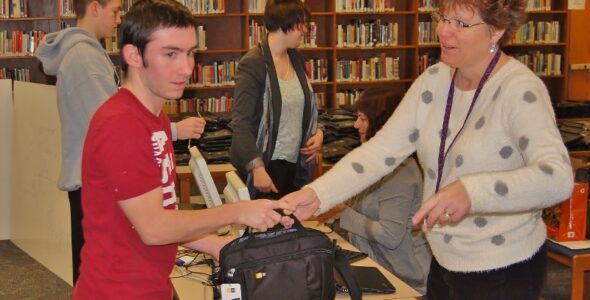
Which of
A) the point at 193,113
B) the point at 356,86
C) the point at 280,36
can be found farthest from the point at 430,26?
the point at 280,36

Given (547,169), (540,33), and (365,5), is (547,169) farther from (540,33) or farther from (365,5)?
(540,33)

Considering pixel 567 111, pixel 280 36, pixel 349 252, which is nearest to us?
pixel 349 252

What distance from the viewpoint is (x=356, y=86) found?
821 centimetres

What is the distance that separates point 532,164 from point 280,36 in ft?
7.17

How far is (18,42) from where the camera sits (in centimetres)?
745

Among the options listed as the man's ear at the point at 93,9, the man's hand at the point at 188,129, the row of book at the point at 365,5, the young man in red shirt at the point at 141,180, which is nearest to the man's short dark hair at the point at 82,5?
the man's ear at the point at 93,9

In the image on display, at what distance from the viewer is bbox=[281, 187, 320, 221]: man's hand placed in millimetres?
2051

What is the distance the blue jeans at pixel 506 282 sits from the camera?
1893 millimetres

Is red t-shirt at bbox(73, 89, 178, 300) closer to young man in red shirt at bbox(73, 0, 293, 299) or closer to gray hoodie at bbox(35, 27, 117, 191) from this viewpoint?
young man in red shirt at bbox(73, 0, 293, 299)

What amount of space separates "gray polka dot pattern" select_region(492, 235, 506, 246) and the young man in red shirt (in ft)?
1.93

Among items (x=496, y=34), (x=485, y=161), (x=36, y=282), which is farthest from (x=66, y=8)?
(x=485, y=161)

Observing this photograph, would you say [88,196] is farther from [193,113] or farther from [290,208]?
[193,113]

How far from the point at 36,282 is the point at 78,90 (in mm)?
2339

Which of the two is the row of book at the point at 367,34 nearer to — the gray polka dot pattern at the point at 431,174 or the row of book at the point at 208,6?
the row of book at the point at 208,6
